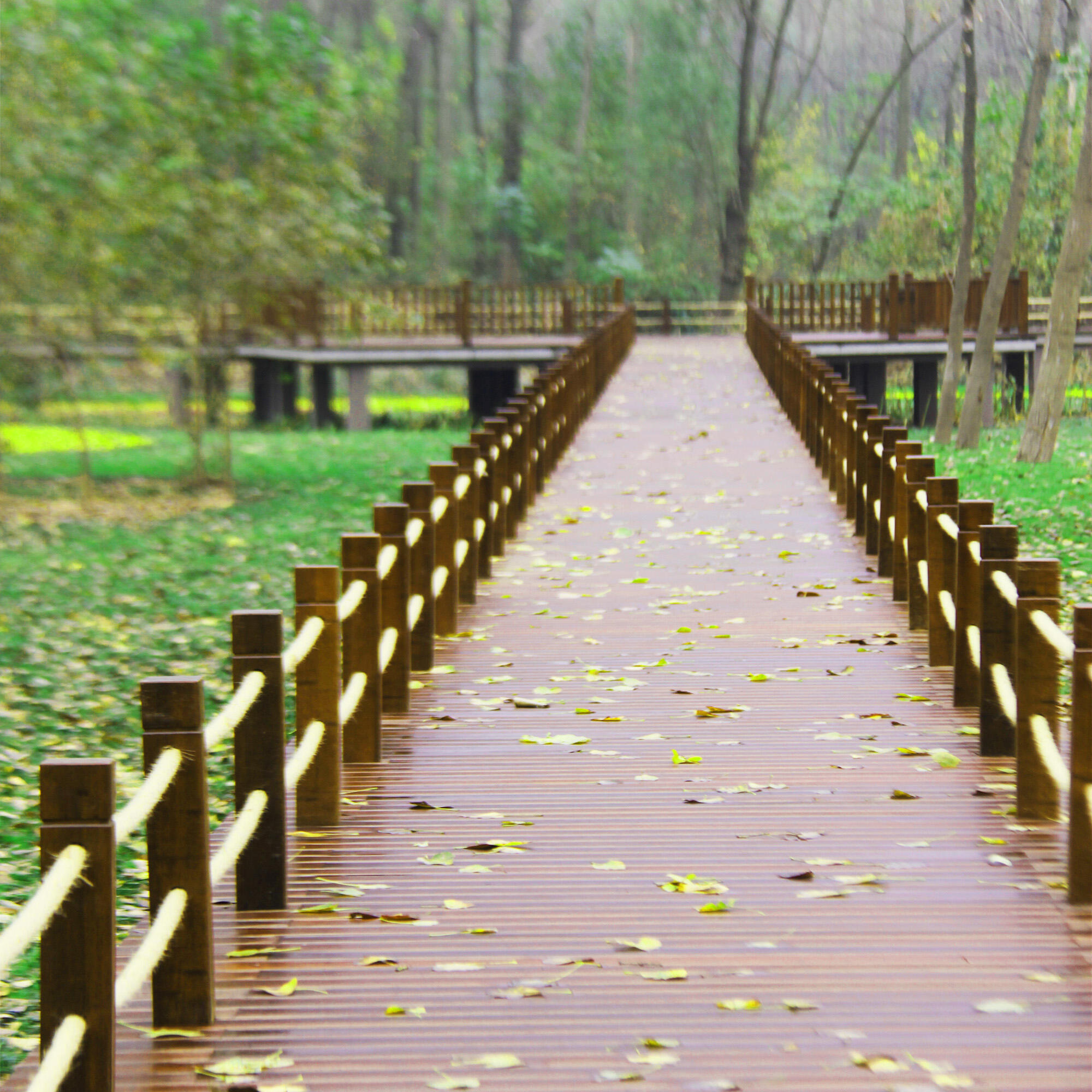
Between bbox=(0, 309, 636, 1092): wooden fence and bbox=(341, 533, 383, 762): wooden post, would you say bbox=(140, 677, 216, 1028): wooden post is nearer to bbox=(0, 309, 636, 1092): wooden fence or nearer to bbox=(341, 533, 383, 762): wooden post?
bbox=(0, 309, 636, 1092): wooden fence

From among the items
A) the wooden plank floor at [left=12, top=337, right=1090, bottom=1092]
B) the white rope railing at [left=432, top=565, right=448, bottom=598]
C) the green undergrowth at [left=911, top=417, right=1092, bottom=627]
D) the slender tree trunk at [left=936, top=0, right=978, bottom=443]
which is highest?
the slender tree trunk at [left=936, top=0, right=978, bottom=443]

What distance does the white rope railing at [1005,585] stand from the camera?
6223 millimetres

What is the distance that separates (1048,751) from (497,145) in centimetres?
5843

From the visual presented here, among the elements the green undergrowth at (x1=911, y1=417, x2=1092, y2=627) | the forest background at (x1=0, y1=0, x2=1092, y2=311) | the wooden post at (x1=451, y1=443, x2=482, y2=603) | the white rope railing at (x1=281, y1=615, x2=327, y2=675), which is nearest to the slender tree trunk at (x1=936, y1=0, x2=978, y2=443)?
the green undergrowth at (x1=911, y1=417, x2=1092, y2=627)

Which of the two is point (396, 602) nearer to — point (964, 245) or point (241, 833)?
point (241, 833)

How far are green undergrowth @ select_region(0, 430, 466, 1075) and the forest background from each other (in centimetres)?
350

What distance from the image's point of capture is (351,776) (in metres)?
6.62

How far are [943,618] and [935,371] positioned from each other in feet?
92.9

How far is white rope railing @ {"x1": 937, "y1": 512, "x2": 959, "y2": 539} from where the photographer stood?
26.8 feet

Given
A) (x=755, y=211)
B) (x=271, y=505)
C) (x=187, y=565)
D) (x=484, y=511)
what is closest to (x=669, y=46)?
(x=755, y=211)

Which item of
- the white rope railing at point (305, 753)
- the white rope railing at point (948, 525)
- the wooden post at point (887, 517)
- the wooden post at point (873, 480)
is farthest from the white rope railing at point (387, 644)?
the wooden post at point (873, 480)

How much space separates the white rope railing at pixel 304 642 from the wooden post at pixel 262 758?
0.43 meters

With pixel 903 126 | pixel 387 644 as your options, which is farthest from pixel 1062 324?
pixel 903 126

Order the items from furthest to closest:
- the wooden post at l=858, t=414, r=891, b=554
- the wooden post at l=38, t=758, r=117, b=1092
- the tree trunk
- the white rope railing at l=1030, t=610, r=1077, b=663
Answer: the tree trunk, the wooden post at l=858, t=414, r=891, b=554, the white rope railing at l=1030, t=610, r=1077, b=663, the wooden post at l=38, t=758, r=117, b=1092
